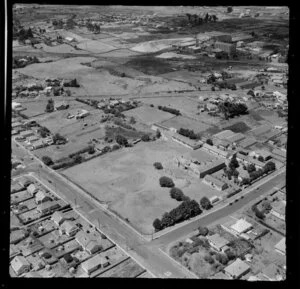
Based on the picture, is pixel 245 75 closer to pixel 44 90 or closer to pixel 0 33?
pixel 44 90

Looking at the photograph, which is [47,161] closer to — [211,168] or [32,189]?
[32,189]

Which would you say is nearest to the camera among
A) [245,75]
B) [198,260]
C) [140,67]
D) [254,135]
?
[198,260]

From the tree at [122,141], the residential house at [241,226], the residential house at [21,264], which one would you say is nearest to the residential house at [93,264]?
the residential house at [21,264]

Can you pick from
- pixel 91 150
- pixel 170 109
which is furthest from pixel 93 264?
pixel 170 109

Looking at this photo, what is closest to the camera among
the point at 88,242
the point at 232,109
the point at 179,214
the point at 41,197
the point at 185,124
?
the point at 88,242

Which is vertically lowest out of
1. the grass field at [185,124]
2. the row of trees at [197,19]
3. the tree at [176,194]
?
the tree at [176,194]

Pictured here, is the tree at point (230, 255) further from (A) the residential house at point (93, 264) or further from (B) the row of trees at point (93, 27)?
(B) the row of trees at point (93, 27)
